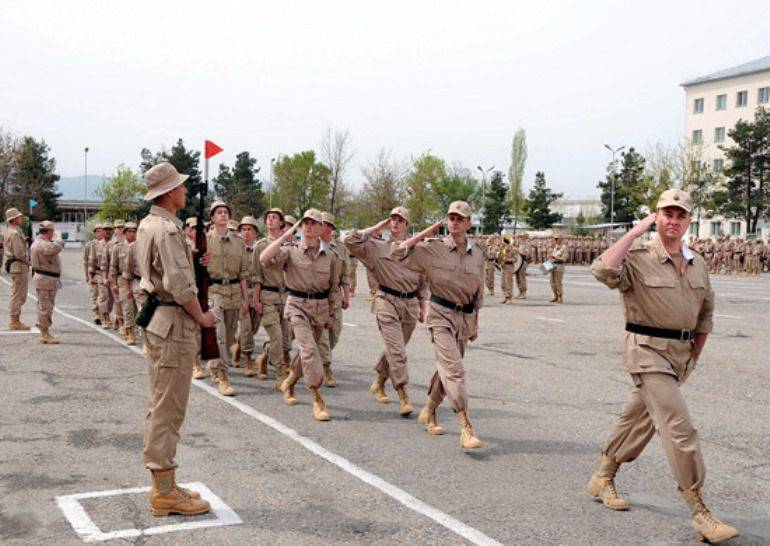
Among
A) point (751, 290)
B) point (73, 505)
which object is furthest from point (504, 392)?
point (751, 290)

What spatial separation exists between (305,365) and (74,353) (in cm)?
547

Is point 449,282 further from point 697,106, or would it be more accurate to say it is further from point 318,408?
point 697,106

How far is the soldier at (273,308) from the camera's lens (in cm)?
928

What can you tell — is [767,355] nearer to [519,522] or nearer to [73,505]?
[519,522]

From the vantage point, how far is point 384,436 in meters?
6.98

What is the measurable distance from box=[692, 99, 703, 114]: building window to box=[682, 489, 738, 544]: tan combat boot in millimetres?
83007

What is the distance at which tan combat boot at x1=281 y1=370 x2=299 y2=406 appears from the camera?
27.0 feet

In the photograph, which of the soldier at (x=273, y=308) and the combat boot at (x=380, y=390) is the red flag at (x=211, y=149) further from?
the combat boot at (x=380, y=390)

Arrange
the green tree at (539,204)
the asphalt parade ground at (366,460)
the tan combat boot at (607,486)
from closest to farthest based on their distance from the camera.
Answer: the asphalt parade ground at (366,460)
the tan combat boot at (607,486)
the green tree at (539,204)

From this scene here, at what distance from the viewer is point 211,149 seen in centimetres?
730

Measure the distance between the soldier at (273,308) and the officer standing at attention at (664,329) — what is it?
497 cm

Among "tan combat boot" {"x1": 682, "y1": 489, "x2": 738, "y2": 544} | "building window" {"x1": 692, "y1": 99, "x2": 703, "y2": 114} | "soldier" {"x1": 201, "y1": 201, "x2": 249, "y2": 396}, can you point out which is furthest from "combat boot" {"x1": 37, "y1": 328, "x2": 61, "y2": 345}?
"building window" {"x1": 692, "y1": 99, "x2": 703, "y2": 114}

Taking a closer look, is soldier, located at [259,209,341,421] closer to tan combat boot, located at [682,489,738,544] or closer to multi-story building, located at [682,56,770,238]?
tan combat boot, located at [682,489,738,544]

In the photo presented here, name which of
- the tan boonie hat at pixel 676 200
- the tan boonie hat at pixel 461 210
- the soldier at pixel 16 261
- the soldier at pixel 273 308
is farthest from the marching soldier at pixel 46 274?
the tan boonie hat at pixel 676 200
